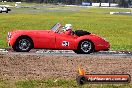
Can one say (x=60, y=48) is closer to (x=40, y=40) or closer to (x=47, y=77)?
(x=40, y=40)

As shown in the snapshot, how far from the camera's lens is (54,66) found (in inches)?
468

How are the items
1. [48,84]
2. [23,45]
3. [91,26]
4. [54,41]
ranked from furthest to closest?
[91,26] → [54,41] → [23,45] → [48,84]

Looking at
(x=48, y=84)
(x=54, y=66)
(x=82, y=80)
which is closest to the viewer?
(x=82, y=80)

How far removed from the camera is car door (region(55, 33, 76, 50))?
1622 cm

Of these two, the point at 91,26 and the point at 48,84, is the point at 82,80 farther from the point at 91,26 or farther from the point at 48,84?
the point at 91,26

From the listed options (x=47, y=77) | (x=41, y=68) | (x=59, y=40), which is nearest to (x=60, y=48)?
(x=59, y=40)

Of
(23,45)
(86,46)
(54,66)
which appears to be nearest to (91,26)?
(86,46)

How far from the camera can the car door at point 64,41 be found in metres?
16.2

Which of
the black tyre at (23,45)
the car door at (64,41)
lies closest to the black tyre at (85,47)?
the car door at (64,41)

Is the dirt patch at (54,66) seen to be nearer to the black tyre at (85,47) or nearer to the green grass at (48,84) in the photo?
the green grass at (48,84)

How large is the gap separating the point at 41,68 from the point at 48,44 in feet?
15.6

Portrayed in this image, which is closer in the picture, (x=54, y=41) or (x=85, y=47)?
(x=54, y=41)

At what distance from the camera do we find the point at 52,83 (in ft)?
30.6

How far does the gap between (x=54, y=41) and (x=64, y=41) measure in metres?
0.43
